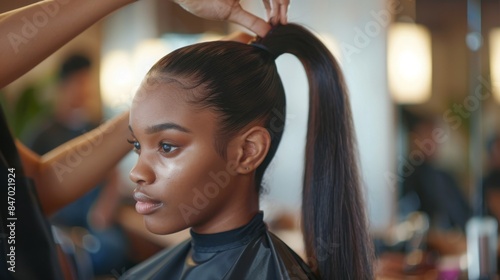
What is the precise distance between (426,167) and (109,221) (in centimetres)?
157

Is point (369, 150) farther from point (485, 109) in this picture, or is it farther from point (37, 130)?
point (37, 130)

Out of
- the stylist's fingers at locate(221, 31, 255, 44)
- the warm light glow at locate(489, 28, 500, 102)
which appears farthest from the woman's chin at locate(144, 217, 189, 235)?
the warm light glow at locate(489, 28, 500, 102)

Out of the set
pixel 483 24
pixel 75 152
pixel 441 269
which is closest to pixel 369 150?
pixel 441 269

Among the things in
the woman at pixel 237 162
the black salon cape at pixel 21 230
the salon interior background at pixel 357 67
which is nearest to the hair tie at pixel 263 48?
the woman at pixel 237 162

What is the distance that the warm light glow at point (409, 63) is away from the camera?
8.25 ft

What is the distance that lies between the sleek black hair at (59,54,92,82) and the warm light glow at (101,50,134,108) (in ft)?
0.13

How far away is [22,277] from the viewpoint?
1.03m

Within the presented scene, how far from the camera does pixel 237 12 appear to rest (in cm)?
103

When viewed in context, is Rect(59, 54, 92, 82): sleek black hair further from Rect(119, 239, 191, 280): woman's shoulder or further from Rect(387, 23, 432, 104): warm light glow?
Rect(387, 23, 432, 104): warm light glow

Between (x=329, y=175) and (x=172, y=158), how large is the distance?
0.27 m

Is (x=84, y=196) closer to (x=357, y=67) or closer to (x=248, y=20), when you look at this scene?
(x=248, y=20)

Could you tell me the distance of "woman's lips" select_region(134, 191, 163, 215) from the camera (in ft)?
3.13

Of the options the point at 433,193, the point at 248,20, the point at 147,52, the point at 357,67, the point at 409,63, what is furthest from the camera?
the point at 433,193

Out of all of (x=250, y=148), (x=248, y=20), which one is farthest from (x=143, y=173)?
(x=248, y=20)
